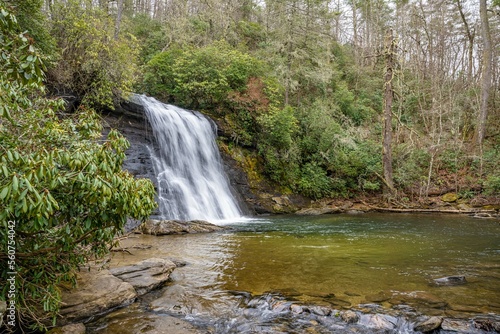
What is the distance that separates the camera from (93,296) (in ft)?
14.1

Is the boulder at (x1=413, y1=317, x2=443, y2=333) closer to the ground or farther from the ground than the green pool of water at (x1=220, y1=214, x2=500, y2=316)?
farther from the ground

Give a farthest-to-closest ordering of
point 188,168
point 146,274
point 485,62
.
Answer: point 485,62, point 188,168, point 146,274

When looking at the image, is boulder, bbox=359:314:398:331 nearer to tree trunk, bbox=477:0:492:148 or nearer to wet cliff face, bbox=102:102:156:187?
wet cliff face, bbox=102:102:156:187

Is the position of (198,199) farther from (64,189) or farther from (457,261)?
(64,189)

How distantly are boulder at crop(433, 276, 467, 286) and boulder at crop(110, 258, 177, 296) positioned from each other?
174 inches

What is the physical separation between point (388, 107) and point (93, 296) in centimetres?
1734

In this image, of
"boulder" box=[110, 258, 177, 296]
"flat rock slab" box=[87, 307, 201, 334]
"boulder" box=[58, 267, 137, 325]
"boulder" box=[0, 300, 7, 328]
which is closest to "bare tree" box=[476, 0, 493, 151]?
"boulder" box=[110, 258, 177, 296]

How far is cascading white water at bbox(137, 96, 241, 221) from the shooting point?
42.7 ft

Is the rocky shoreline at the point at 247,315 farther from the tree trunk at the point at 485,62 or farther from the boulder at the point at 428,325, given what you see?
the tree trunk at the point at 485,62

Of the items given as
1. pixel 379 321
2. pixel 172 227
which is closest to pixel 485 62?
pixel 172 227

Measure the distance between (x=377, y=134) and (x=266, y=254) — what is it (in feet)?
62.0

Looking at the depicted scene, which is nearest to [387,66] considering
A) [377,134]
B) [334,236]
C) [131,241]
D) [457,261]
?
[377,134]

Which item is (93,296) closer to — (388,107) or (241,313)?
(241,313)

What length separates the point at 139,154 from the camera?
44.2ft
